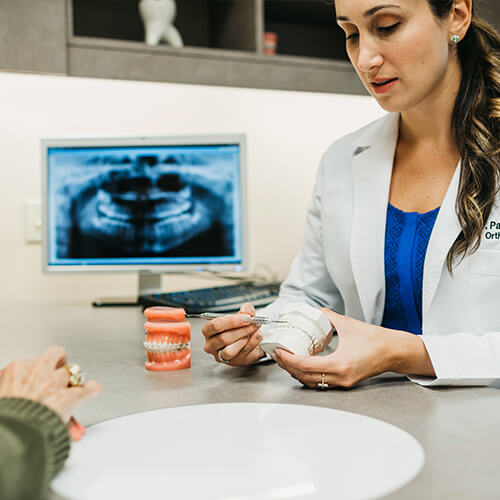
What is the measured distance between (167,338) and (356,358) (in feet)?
0.94

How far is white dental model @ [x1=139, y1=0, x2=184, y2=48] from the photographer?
200cm

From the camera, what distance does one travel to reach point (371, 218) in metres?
1.12

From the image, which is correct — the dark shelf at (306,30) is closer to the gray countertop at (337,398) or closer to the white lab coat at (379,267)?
the white lab coat at (379,267)

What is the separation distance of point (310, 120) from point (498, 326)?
125 cm

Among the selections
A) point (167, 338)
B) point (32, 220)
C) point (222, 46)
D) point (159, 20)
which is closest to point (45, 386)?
point (167, 338)

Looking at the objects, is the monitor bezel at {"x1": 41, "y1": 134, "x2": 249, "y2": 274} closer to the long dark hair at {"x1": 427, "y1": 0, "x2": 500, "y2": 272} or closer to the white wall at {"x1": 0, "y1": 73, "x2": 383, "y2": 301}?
the white wall at {"x1": 0, "y1": 73, "x2": 383, "y2": 301}

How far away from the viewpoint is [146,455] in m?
0.54

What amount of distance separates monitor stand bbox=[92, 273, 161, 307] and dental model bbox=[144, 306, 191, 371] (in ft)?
2.56

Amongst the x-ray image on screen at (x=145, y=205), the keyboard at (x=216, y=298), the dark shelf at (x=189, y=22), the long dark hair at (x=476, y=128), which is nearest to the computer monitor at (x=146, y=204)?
the x-ray image on screen at (x=145, y=205)

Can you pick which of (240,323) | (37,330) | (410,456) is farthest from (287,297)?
(410,456)

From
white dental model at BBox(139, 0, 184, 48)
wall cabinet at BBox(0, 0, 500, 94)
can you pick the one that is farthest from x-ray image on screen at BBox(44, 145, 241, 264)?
white dental model at BBox(139, 0, 184, 48)

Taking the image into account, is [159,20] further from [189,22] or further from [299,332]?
[299,332]

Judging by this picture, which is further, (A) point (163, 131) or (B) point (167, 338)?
(A) point (163, 131)

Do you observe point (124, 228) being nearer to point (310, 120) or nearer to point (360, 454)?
point (310, 120)
